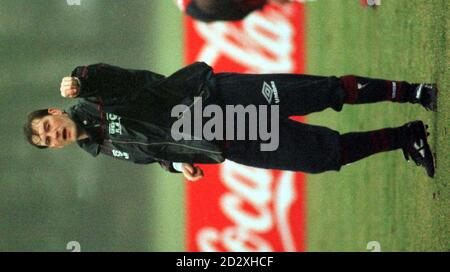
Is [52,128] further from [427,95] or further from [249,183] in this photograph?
[427,95]

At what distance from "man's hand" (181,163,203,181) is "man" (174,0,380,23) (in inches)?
25.7

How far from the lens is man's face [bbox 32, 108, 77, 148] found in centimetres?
258

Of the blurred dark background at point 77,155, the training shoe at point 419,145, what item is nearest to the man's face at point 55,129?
the blurred dark background at point 77,155

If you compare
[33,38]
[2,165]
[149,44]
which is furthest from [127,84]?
[2,165]

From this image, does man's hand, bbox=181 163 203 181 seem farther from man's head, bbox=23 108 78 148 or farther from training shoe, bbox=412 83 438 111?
training shoe, bbox=412 83 438 111

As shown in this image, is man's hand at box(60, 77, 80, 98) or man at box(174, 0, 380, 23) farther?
man at box(174, 0, 380, 23)

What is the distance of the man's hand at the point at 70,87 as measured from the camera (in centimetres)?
245

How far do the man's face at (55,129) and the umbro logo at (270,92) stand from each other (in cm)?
79

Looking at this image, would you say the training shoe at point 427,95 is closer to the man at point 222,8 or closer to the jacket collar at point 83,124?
the man at point 222,8

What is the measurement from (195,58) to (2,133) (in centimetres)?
91

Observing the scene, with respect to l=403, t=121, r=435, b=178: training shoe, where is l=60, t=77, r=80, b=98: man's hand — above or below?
above

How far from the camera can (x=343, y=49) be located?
2801 millimetres

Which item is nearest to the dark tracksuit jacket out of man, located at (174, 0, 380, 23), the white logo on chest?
the white logo on chest

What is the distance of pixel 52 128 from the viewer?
2.58 m
